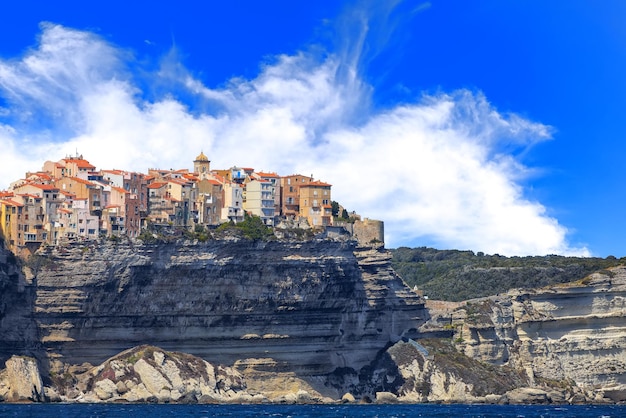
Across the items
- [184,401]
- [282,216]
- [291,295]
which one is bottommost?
[184,401]

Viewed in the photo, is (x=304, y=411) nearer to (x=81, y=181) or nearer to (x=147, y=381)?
(x=147, y=381)

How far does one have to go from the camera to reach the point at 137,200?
264 feet

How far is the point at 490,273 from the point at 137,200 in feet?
133

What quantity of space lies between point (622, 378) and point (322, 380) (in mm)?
19761

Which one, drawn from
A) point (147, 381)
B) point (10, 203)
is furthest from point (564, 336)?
point (10, 203)

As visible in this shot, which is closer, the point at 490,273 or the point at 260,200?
the point at 260,200

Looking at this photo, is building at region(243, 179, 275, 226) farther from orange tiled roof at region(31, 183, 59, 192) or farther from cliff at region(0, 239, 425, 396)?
orange tiled roof at region(31, 183, 59, 192)

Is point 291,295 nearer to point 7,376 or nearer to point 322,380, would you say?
point 322,380

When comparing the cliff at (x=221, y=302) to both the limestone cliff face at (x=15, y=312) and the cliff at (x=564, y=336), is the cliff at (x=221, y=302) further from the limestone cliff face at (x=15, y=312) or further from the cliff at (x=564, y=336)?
the cliff at (x=564, y=336)

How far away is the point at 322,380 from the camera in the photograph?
82.1m

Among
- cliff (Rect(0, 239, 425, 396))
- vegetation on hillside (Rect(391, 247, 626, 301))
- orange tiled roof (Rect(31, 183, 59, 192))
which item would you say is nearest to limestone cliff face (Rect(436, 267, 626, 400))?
cliff (Rect(0, 239, 425, 396))

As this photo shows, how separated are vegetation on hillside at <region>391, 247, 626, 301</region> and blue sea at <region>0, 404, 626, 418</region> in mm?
27021

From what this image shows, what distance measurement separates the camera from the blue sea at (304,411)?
211 feet

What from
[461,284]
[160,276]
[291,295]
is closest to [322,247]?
[291,295]
